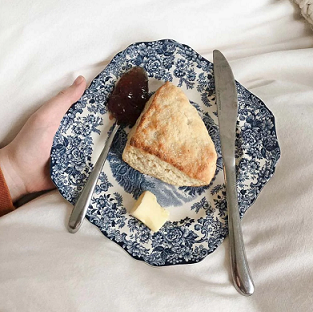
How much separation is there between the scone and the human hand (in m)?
0.28

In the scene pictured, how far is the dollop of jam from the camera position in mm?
1428

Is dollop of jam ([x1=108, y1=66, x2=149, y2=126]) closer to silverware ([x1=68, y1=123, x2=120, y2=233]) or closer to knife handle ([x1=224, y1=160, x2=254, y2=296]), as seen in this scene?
silverware ([x1=68, y1=123, x2=120, y2=233])

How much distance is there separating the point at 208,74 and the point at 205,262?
76 centimetres

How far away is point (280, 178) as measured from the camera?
143 cm

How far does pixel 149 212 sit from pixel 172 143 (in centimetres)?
26

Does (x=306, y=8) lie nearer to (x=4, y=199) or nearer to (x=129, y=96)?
(x=129, y=96)

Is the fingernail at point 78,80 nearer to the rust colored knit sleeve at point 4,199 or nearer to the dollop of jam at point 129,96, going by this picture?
the dollop of jam at point 129,96

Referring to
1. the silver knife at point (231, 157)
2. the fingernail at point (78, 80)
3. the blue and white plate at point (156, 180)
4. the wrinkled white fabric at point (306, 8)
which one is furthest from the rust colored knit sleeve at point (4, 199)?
the wrinkled white fabric at point (306, 8)

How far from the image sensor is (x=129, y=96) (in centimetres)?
142

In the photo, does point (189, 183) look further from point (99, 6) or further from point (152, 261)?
point (99, 6)

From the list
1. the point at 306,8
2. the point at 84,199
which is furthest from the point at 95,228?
the point at 306,8

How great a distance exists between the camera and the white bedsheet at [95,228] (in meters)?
1.19

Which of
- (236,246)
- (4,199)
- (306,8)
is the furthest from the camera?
(306,8)

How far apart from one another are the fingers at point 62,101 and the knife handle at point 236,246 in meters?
0.65
